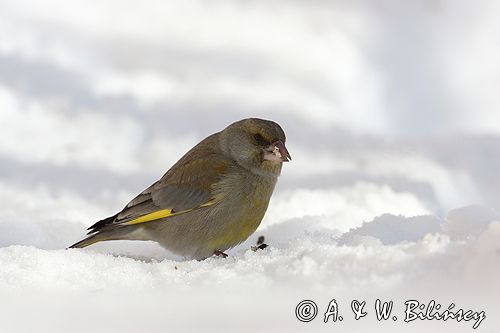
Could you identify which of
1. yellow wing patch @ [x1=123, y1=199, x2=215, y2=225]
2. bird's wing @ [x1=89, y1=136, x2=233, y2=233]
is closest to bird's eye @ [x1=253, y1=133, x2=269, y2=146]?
bird's wing @ [x1=89, y1=136, x2=233, y2=233]

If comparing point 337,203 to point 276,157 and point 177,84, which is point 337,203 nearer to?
point 276,157

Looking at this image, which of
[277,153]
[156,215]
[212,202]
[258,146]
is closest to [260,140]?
[258,146]

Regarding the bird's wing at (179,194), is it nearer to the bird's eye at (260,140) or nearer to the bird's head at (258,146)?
the bird's head at (258,146)

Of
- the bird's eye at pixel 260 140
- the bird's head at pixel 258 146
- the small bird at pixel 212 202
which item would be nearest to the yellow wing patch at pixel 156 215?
the small bird at pixel 212 202

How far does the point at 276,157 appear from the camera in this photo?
16.2 feet

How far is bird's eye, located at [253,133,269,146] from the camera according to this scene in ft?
16.5

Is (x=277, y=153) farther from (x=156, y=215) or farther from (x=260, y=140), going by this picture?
(x=156, y=215)

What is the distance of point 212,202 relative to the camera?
4898mm

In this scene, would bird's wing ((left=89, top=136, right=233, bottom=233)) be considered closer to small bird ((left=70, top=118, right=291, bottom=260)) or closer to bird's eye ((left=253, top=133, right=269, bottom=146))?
small bird ((left=70, top=118, right=291, bottom=260))

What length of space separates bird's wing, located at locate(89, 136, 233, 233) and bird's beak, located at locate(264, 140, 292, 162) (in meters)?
0.22

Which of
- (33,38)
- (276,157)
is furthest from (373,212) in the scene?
(33,38)

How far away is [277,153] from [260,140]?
15 cm

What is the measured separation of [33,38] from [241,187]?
24.9ft

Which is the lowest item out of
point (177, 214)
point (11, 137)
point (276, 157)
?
point (177, 214)
